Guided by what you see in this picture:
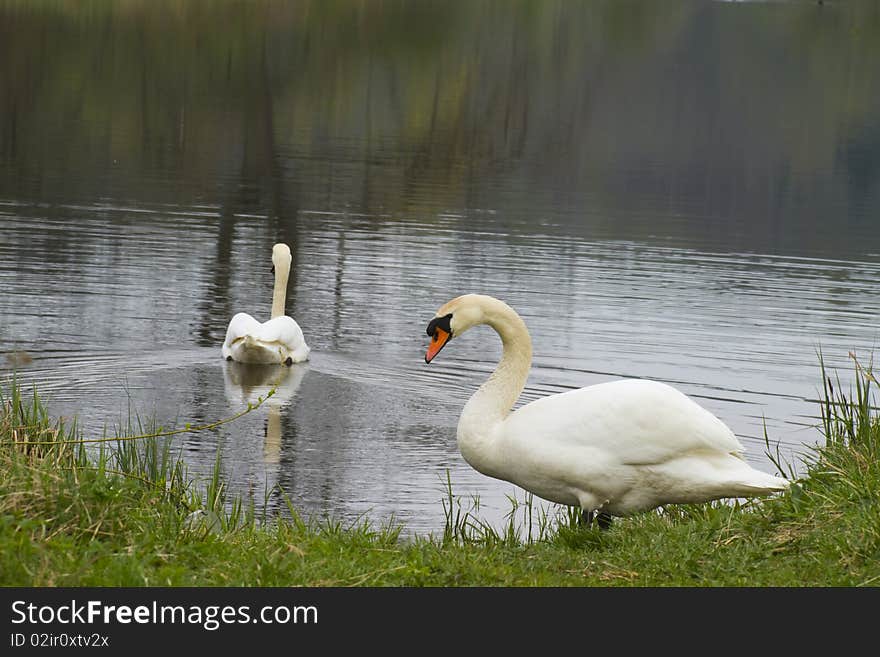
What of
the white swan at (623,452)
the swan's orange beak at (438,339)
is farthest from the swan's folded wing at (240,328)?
the white swan at (623,452)

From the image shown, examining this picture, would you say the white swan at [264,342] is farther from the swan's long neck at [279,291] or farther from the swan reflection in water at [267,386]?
the swan's long neck at [279,291]

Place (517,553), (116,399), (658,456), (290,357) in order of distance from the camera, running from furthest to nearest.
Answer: (290,357), (116,399), (658,456), (517,553)

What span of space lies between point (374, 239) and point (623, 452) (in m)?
16.6

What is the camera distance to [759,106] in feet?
260

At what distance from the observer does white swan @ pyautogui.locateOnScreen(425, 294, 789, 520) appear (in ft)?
27.5

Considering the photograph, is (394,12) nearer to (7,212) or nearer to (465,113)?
(465,113)

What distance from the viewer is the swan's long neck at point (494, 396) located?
29.1ft

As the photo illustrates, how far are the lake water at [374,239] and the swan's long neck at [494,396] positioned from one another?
108 centimetres

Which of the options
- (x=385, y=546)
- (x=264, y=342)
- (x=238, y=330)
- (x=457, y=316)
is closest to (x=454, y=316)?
(x=457, y=316)

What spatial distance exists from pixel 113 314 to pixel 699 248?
14026 millimetres

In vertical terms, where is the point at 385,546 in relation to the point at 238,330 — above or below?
below

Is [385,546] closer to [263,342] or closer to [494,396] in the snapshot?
[494,396]

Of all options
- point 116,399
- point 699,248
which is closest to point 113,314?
point 116,399

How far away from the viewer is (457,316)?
9484mm
